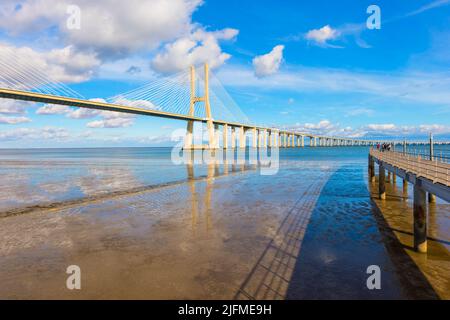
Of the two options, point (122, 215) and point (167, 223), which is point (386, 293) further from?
point (122, 215)

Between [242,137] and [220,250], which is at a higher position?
[242,137]

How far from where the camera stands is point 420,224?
10977 mm

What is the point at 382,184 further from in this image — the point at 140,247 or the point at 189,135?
the point at 189,135

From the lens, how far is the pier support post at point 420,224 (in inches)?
428

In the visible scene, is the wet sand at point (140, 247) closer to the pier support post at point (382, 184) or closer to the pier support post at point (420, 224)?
the pier support post at point (420, 224)

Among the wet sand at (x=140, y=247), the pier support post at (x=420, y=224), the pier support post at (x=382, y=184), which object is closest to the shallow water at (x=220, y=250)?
the wet sand at (x=140, y=247)

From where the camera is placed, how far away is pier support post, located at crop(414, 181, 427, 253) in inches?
428

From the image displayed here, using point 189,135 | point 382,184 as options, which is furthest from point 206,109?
point 382,184

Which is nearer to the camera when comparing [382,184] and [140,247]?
[140,247]

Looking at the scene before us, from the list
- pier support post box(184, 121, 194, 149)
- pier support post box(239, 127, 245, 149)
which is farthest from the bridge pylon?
pier support post box(239, 127, 245, 149)
